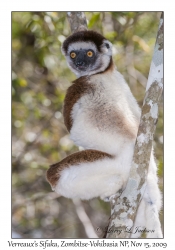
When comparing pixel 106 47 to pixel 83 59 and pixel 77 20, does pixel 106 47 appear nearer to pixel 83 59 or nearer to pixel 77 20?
pixel 83 59

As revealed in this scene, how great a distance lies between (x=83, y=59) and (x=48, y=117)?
3.18 m

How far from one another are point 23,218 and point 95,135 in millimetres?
4198

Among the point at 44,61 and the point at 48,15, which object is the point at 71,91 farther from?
the point at 44,61

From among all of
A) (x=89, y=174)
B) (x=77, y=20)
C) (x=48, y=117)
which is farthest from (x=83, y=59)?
(x=48, y=117)

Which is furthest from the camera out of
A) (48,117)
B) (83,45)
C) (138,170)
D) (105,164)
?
(48,117)

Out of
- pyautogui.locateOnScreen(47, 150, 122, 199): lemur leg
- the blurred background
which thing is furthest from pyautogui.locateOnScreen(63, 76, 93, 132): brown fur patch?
the blurred background

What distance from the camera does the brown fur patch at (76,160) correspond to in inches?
149

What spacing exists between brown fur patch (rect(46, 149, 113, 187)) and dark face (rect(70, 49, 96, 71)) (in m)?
1.17

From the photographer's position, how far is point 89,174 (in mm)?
3768

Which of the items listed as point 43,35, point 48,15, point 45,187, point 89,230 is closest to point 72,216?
point 45,187

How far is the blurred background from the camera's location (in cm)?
683

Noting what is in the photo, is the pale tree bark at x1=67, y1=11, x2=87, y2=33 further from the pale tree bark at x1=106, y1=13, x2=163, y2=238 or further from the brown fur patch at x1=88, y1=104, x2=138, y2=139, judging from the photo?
the pale tree bark at x1=106, y1=13, x2=163, y2=238

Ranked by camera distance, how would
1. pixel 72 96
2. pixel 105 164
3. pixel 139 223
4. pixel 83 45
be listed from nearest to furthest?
pixel 105 164, pixel 139 223, pixel 72 96, pixel 83 45

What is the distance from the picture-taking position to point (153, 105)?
11.0ft
